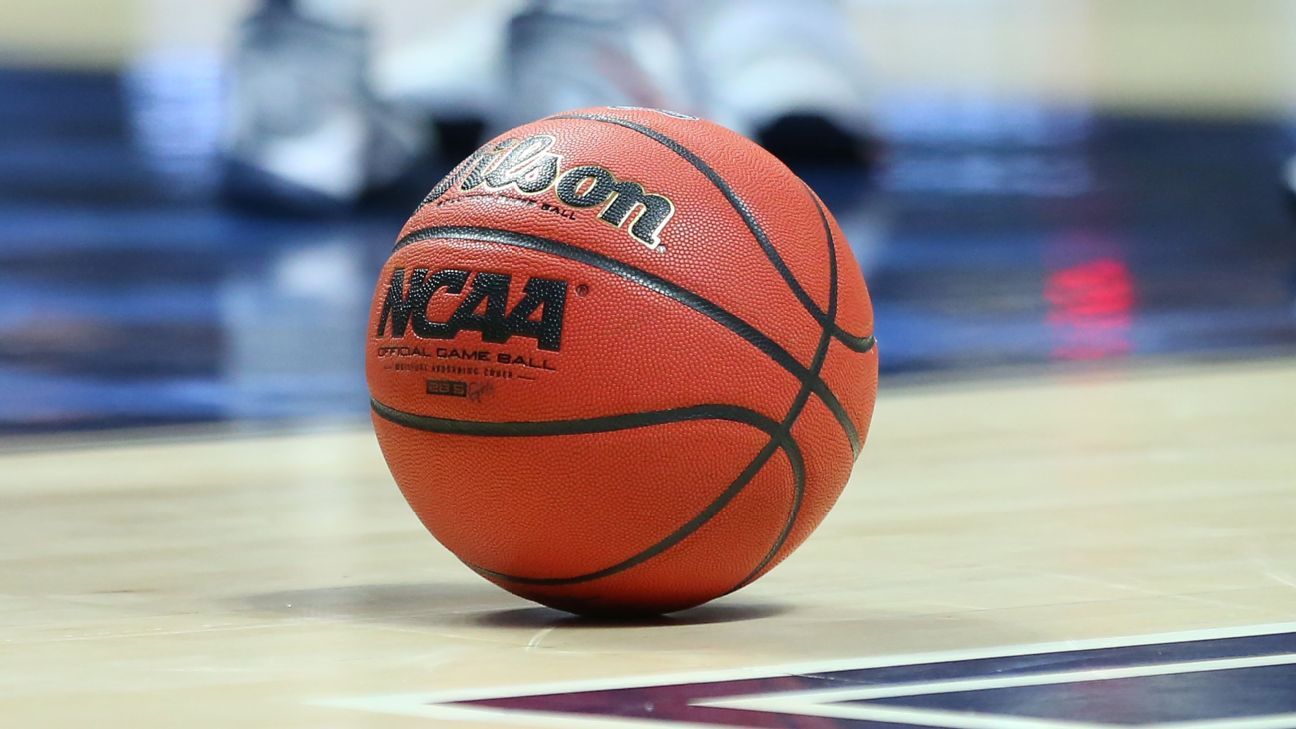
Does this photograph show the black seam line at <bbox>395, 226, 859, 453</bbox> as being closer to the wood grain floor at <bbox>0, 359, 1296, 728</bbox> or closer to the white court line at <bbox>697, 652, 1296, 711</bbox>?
the wood grain floor at <bbox>0, 359, 1296, 728</bbox>

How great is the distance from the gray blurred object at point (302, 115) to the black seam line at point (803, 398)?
185 inches

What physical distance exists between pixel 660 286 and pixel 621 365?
0.10m

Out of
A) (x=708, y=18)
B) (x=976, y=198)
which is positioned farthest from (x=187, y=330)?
(x=976, y=198)

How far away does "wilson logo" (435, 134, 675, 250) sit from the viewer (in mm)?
2355

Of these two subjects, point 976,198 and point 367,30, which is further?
point 976,198

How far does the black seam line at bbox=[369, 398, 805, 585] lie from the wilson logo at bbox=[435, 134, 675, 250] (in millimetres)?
191

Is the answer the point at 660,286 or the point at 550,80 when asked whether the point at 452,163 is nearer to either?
the point at 550,80

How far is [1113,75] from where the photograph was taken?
1579 centimetres

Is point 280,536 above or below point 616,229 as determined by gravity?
below

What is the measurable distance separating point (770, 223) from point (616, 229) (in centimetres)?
18

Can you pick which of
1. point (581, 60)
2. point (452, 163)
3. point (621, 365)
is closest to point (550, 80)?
point (581, 60)

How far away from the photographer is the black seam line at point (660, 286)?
2.33 m

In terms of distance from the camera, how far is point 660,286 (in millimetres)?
2326

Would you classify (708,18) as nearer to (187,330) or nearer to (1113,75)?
(187,330)
